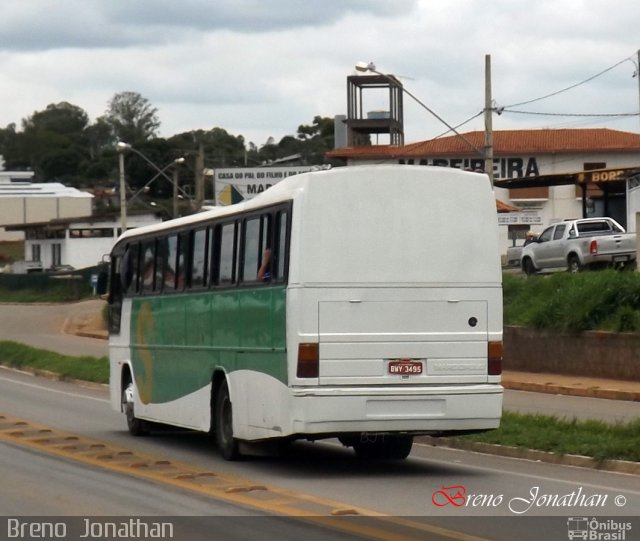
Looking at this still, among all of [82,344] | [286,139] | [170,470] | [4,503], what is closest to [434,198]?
[170,470]

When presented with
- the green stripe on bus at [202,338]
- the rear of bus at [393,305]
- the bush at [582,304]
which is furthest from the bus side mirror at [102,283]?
the bush at [582,304]

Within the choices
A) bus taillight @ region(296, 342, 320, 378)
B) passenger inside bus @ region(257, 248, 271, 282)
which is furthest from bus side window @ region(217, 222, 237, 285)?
bus taillight @ region(296, 342, 320, 378)

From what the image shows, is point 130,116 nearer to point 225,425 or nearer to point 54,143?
point 54,143

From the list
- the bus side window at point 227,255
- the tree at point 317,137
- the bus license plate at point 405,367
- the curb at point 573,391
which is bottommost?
the curb at point 573,391

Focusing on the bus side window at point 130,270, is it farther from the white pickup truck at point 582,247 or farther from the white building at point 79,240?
the white building at point 79,240

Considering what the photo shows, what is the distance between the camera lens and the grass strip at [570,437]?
14656 millimetres

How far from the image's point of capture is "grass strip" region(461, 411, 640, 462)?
1466 centimetres

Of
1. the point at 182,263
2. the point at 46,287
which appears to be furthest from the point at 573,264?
the point at 46,287

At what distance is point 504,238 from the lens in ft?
257

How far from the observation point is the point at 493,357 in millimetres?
14141

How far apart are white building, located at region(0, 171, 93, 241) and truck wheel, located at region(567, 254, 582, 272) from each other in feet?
280

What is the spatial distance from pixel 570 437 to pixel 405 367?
3006 millimetres

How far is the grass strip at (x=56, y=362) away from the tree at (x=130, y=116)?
438 feet

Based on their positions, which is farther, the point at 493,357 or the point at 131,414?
the point at 131,414
